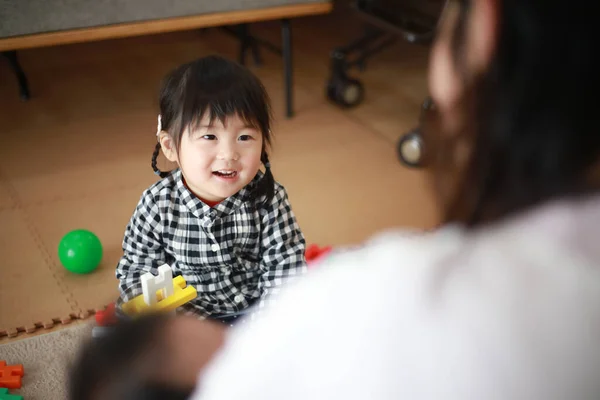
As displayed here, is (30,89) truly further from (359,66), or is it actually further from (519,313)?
(519,313)

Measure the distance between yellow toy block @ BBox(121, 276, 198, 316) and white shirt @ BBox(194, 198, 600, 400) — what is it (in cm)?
63

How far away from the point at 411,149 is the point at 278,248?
94cm

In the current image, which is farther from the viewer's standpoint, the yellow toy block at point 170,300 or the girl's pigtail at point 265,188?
the girl's pigtail at point 265,188

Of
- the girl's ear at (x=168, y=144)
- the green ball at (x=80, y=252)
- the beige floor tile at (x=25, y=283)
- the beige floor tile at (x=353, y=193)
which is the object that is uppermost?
the girl's ear at (x=168, y=144)

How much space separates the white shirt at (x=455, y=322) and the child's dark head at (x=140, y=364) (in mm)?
158

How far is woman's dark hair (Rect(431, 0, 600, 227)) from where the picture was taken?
0.42 meters

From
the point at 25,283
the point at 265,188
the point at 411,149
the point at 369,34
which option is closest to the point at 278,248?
the point at 265,188

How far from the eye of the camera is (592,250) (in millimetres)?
488

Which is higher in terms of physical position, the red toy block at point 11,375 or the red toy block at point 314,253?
the red toy block at point 11,375

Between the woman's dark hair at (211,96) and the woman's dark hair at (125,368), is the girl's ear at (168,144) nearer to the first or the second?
the woman's dark hair at (211,96)

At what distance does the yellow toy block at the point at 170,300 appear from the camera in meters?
1.10

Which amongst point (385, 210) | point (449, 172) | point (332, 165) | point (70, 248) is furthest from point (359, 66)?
point (449, 172)

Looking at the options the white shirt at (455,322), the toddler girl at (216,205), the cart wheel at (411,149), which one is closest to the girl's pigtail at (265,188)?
the toddler girl at (216,205)

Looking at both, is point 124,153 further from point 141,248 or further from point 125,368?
point 125,368
